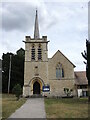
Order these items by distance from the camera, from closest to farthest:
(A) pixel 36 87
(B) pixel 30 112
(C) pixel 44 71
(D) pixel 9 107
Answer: (B) pixel 30 112, (D) pixel 9 107, (C) pixel 44 71, (A) pixel 36 87

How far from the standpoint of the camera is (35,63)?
35062 mm

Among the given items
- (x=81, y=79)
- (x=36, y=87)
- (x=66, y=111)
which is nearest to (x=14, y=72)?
(x=36, y=87)

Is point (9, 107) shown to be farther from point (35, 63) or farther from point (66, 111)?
point (35, 63)

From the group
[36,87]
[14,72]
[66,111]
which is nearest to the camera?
[66,111]

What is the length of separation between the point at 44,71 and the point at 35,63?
234 centimetres

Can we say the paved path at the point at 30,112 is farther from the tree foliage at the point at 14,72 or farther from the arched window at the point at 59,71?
the tree foliage at the point at 14,72

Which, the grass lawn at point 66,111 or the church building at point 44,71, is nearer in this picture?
the grass lawn at point 66,111

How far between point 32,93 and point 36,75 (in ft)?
11.2

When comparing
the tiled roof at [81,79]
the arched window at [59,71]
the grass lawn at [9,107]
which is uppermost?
the arched window at [59,71]

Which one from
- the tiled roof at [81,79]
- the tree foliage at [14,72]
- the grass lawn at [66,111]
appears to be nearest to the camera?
the grass lawn at [66,111]

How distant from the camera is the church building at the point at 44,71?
34.0 meters

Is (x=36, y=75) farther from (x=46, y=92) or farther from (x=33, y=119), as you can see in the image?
(x=33, y=119)

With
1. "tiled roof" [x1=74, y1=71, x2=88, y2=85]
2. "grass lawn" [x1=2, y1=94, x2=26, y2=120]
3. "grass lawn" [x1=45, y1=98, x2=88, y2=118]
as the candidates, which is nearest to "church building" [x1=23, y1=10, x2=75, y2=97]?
"tiled roof" [x1=74, y1=71, x2=88, y2=85]

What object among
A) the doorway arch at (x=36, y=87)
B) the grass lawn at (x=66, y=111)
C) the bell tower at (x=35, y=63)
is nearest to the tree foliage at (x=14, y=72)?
the doorway arch at (x=36, y=87)
